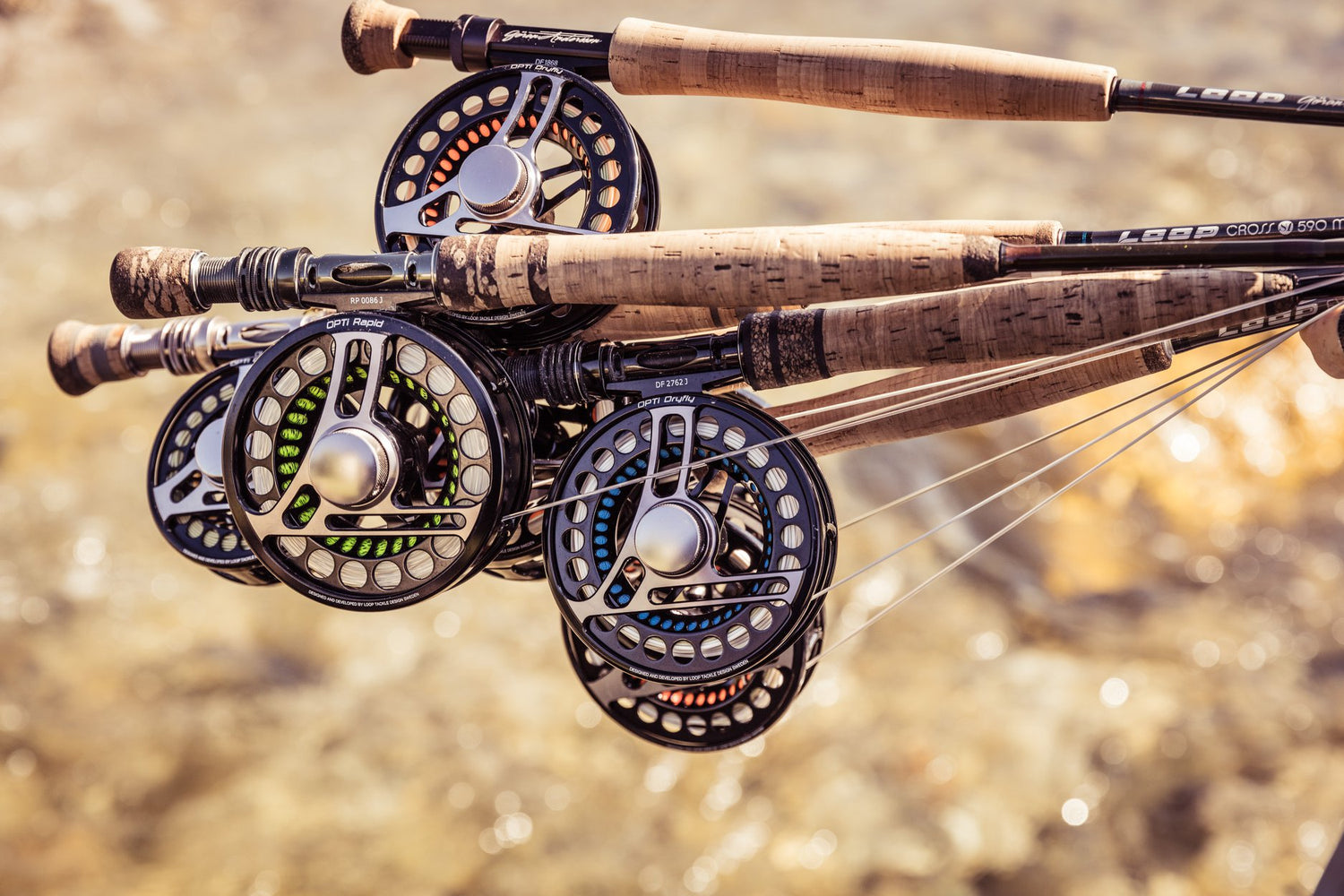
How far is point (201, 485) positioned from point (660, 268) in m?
0.58

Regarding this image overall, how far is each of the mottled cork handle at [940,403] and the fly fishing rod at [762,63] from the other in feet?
0.82

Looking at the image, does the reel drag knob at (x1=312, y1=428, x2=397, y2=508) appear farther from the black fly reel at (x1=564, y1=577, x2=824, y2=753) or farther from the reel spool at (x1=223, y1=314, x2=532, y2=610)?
the black fly reel at (x1=564, y1=577, x2=824, y2=753)

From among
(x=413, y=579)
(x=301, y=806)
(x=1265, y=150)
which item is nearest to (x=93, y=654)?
(x=301, y=806)

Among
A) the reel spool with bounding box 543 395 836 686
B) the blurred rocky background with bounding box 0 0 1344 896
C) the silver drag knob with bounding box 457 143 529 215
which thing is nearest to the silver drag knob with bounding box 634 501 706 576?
the reel spool with bounding box 543 395 836 686

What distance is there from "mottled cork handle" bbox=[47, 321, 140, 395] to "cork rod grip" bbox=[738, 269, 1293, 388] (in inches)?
30.4

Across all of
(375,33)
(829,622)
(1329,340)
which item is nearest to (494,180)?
(375,33)

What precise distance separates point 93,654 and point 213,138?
1561mm

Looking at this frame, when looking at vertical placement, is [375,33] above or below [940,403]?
above

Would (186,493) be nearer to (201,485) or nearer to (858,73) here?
(201,485)

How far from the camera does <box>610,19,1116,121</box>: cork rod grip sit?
113 cm

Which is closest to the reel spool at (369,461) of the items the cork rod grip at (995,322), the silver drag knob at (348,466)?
the silver drag knob at (348,466)

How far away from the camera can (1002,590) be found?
2.76 m

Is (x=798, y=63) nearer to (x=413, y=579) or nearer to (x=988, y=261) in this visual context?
(x=988, y=261)

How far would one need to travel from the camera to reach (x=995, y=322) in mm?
1009
